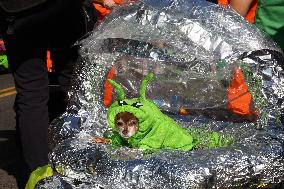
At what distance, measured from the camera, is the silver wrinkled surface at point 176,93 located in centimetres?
229

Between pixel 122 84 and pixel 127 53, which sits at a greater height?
pixel 127 53

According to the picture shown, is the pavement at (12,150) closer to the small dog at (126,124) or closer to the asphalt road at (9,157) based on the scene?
the asphalt road at (9,157)

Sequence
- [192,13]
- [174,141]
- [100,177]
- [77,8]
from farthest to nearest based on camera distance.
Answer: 1. [77,8]
2. [192,13]
3. [174,141]
4. [100,177]

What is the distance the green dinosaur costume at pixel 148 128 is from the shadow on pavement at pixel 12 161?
1114 mm

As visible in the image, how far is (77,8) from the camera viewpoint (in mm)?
2959

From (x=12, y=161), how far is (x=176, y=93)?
1.36m

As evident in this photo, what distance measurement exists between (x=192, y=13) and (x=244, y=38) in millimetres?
276

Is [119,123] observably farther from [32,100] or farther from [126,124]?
[32,100]

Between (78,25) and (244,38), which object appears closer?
(244,38)

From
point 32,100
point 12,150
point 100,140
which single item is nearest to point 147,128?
point 100,140

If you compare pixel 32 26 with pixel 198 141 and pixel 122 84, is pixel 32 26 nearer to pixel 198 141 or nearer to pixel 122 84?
pixel 122 84

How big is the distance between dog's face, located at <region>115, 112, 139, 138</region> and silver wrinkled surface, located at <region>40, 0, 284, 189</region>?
7 centimetres

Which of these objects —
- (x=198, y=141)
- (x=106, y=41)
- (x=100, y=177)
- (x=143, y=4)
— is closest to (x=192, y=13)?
(x=143, y=4)

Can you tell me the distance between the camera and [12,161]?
380 cm
